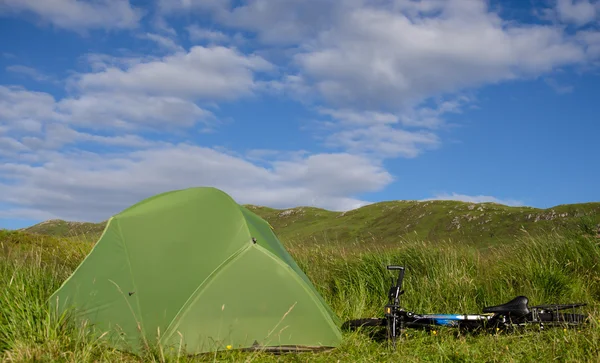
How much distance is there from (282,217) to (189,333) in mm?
167764

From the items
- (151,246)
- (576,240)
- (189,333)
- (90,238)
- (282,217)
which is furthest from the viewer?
(282,217)

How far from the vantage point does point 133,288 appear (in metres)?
6.90

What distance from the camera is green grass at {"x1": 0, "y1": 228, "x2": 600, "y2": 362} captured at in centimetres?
558

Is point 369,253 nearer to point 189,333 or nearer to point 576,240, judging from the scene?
point 576,240

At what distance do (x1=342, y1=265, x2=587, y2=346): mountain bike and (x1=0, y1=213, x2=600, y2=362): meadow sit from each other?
18 centimetres

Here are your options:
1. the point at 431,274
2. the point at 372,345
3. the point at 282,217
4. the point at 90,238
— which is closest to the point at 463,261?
the point at 431,274

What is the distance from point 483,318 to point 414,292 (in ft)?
8.60

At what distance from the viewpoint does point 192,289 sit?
6734mm

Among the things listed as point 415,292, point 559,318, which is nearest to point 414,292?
point 415,292

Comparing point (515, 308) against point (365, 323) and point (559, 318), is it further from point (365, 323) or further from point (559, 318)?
point (365, 323)

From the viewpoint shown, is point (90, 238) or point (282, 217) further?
point (282, 217)

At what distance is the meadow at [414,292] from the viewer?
5582mm

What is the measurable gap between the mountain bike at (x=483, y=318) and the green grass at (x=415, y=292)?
0.21 m

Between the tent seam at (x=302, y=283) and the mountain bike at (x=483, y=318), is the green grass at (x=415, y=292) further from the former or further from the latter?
the tent seam at (x=302, y=283)
